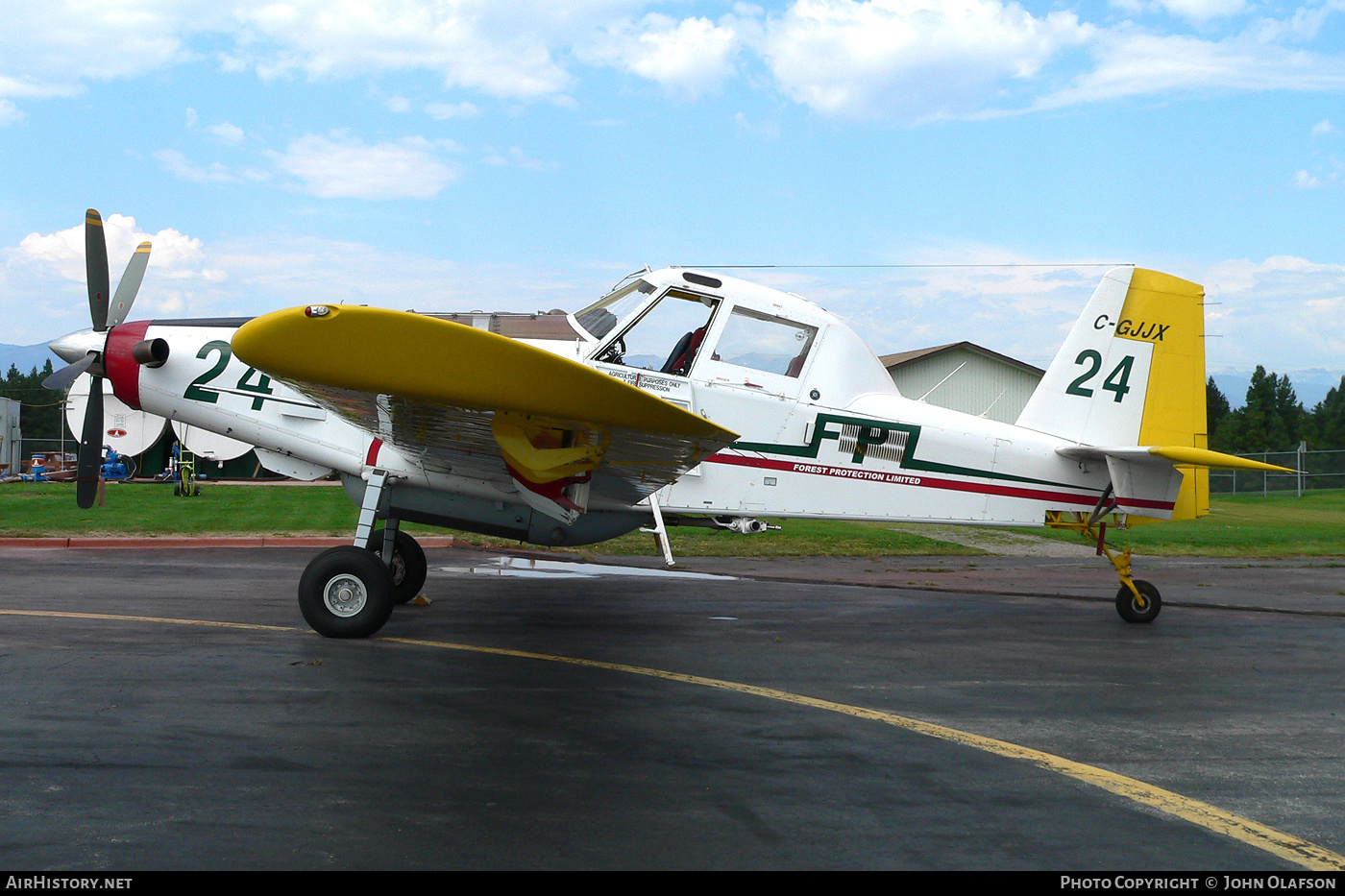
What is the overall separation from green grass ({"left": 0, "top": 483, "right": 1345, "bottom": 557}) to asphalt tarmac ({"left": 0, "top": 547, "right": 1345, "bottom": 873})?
20.2 feet

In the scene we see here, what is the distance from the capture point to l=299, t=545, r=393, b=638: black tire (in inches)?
279

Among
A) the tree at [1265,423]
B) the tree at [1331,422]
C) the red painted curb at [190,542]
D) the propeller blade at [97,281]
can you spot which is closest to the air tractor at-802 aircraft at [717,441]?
the propeller blade at [97,281]

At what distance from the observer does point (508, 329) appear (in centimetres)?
1198

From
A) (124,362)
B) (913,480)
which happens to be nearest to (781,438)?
(913,480)

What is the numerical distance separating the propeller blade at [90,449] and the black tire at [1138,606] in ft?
30.4

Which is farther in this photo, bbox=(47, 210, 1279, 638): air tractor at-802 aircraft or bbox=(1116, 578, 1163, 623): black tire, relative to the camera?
bbox=(1116, 578, 1163, 623): black tire

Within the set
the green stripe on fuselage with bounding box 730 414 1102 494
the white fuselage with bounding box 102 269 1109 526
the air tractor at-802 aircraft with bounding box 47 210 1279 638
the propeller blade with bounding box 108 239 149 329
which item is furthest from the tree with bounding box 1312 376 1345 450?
the propeller blade with bounding box 108 239 149 329

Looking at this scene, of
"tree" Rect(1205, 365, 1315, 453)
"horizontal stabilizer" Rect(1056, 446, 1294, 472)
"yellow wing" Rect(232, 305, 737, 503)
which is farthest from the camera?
"tree" Rect(1205, 365, 1315, 453)

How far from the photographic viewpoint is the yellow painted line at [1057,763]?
3604 millimetres

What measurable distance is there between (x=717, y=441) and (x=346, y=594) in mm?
3176

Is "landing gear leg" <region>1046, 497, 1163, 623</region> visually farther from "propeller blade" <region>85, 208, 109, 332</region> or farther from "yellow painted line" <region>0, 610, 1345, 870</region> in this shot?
"propeller blade" <region>85, 208, 109, 332</region>

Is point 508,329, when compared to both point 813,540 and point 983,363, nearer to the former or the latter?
point 813,540

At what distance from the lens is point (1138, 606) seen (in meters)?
8.98

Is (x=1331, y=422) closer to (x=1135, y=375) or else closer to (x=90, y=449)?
(x=1135, y=375)
